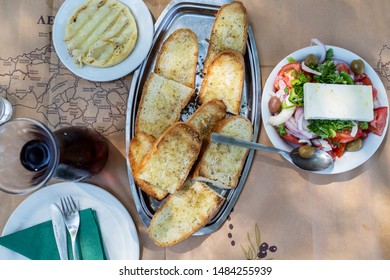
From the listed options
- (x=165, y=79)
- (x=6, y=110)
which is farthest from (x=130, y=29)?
(x=6, y=110)

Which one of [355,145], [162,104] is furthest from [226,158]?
[355,145]

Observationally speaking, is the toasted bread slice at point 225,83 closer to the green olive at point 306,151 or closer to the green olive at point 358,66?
the green olive at point 306,151

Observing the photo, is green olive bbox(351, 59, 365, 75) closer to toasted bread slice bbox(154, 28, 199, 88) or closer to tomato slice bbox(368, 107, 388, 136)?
tomato slice bbox(368, 107, 388, 136)

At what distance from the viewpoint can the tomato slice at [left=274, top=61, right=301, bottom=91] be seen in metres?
1.09

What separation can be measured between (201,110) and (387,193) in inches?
23.4

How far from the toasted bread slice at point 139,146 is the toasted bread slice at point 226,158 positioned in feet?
0.49

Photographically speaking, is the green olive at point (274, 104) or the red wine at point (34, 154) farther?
the green olive at point (274, 104)

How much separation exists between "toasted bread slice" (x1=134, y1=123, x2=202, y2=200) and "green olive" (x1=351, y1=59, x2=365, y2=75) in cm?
48

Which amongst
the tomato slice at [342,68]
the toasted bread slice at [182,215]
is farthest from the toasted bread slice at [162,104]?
the tomato slice at [342,68]

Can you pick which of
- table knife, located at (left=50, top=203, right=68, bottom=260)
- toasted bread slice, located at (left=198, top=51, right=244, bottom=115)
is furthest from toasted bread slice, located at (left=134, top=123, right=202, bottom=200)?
table knife, located at (left=50, top=203, right=68, bottom=260)

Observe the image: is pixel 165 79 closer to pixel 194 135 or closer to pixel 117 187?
pixel 194 135

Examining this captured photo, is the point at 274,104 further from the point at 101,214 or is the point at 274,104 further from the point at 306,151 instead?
the point at 101,214

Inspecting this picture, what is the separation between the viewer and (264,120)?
3.60ft

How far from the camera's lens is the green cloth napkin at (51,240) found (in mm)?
1062
